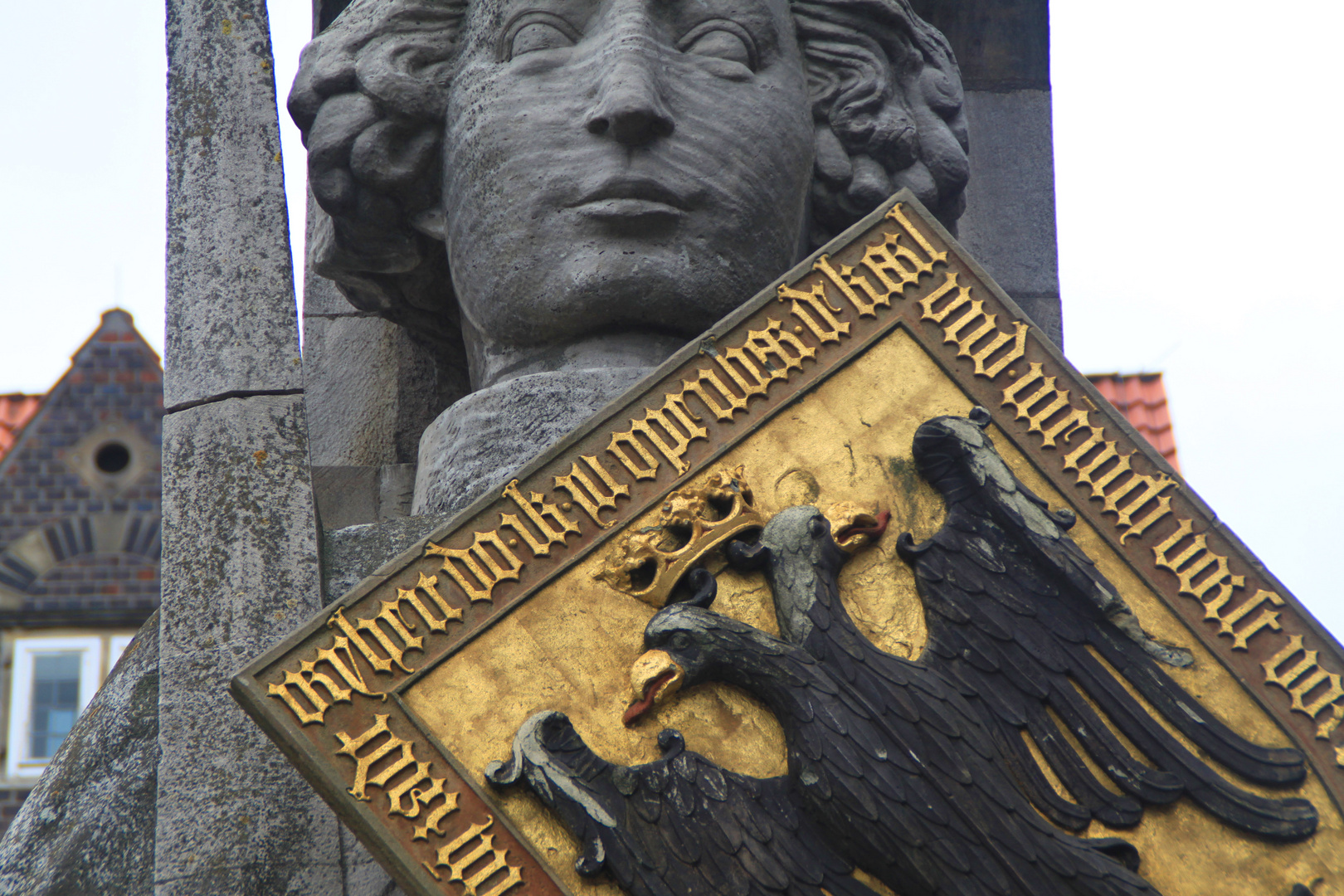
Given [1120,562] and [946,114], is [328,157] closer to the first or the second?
[946,114]

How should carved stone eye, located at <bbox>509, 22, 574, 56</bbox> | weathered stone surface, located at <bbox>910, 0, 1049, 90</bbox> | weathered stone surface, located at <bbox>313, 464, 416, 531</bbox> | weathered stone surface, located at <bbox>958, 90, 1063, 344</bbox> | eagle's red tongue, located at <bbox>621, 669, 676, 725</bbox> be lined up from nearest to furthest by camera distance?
eagle's red tongue, located at <bbox>621, 669, 676, 725</bbox>, carved stone eye, located at <bbox>509, 22, 574, 56</bbox>, weathered stone surface, located at <bbox>313, 464, 416, 531</bbox>, weathered stone surface, located at <bbox>958, 90, 1063, 344</bbox>, weathered stone surface, located at <bbox>910, 0, 1049, 90</bbox>

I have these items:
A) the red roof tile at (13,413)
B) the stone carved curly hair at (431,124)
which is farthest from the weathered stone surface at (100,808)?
the red roof tile at (13,413)

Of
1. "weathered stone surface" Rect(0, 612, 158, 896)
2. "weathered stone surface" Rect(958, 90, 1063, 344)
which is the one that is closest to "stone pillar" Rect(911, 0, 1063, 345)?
"weathered stone surface" Rect(958, 90, 1063, 344)

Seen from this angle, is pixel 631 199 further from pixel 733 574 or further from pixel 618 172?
pixel 733 574

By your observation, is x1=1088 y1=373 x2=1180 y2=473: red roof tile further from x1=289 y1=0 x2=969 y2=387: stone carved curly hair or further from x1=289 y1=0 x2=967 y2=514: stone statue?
x1=289 y1=0 x2=967 y2=514: stone statue

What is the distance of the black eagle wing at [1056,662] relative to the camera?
2.42 m

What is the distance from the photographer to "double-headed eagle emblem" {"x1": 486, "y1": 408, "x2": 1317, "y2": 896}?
Answer: 91.4 inches

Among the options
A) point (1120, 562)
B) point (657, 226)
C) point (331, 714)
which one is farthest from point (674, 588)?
point (657, 226)

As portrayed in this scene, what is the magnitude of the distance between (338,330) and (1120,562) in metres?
2.61

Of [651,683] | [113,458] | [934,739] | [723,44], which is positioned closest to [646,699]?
[651,683]

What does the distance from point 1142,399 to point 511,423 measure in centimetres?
627

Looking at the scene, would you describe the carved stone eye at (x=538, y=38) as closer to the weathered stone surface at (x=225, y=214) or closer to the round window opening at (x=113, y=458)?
the weathered stone surface at (x=225, y=214)

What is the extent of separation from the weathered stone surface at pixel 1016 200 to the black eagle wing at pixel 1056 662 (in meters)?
1.90

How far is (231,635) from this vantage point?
2879mm
